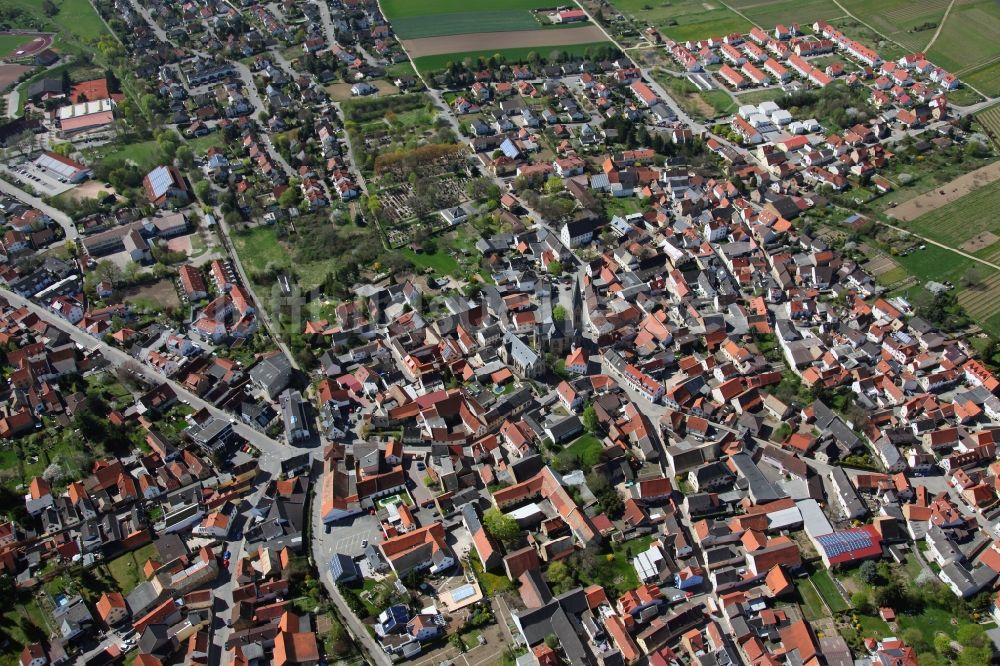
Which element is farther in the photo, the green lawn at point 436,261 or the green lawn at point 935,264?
the green lawn at point 436,261

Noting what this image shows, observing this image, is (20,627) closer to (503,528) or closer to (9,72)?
(503,528)

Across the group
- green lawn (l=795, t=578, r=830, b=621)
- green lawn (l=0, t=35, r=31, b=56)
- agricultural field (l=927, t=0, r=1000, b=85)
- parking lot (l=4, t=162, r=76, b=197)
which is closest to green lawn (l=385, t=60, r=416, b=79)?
parking lot (l=4, t=162, r=76, b=197)

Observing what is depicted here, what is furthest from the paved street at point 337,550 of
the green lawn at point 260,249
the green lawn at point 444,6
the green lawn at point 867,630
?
the green lawn at point 444,6

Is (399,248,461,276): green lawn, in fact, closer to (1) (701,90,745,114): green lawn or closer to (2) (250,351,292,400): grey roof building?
(2) (250,351,292,400): grey roof building

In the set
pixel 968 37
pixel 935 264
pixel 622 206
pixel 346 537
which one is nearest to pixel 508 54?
pixel 622 206

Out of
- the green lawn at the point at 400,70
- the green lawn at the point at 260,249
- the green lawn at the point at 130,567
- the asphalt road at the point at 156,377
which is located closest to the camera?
the green lawn at the point at 130,567

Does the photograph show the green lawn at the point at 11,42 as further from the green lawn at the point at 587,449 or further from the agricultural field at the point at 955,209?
the agricultural field at the point at 955,209
